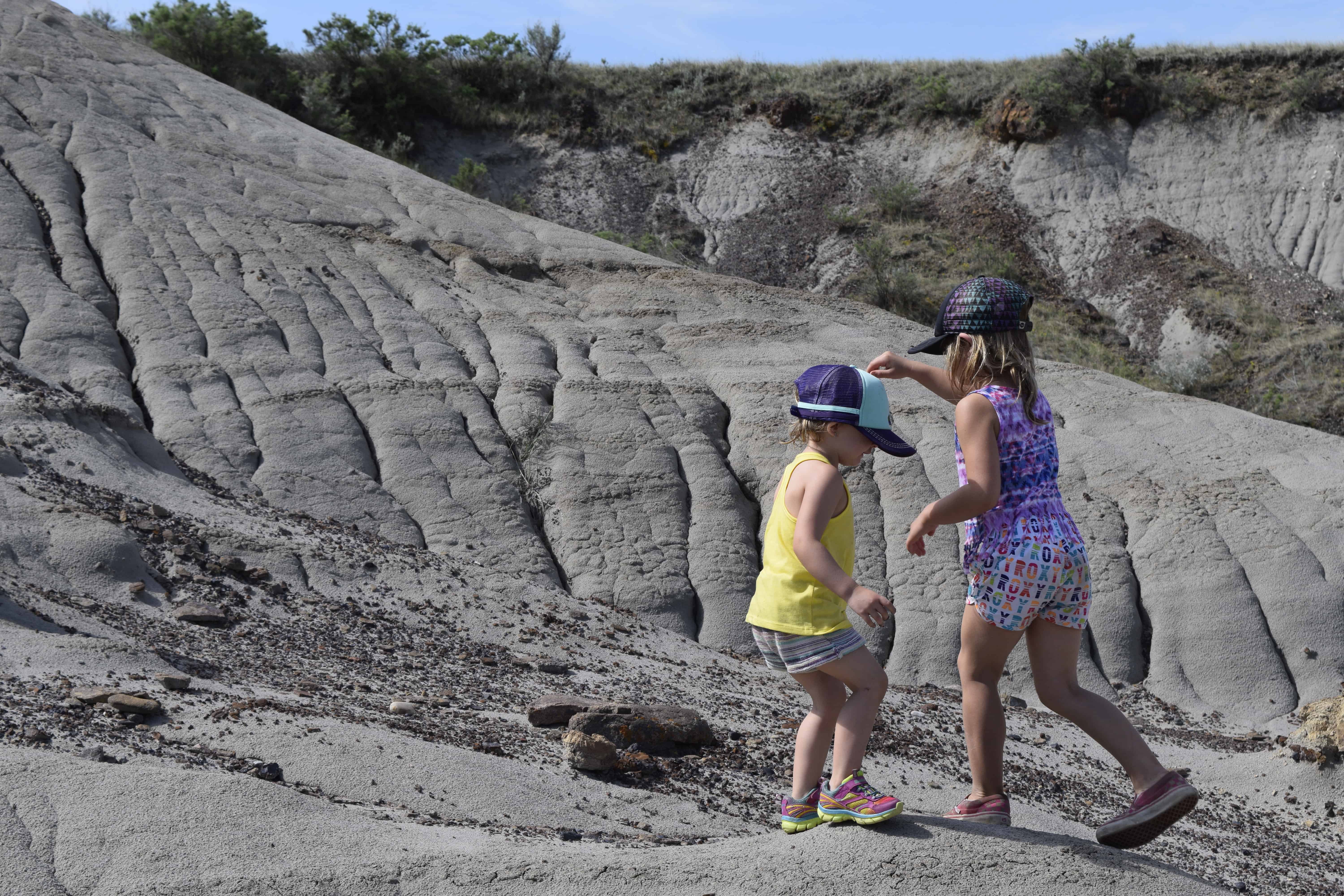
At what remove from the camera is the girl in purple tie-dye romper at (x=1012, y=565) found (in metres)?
2.94

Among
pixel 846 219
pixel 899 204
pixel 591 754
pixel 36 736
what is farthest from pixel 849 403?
pixel 899 204

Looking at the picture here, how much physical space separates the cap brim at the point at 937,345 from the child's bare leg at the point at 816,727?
98cm

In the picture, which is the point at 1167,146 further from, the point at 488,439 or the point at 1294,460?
the point at 488,439

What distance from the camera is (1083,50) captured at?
2389 centimetres

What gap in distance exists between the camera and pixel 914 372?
3420 millimetres

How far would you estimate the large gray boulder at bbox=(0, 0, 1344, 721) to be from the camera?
779 centimetres

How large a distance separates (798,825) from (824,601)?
2.01 feet

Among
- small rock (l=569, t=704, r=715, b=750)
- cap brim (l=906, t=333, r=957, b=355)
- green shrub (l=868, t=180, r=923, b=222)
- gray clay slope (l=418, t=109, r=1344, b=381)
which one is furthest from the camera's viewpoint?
green shrub (l=868, t=180, r=923, b=222)

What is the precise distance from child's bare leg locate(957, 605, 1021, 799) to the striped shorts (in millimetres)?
350

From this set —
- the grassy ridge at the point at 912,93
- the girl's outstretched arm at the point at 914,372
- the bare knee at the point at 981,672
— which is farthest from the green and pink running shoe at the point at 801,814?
the grassy ridge at the point at 912,93

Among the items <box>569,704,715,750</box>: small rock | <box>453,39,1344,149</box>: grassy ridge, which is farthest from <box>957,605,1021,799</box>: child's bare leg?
<box>453,39,1344,149</box>: grassy ridge

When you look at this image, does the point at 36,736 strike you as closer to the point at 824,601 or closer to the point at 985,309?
the point at 824,601

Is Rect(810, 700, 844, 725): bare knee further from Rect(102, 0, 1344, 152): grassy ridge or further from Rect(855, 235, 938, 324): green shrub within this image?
Rect(102, 0, 1344, 152): grassy ridge

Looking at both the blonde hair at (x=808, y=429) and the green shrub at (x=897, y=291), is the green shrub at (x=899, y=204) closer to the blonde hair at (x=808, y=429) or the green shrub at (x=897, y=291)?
the green shrub at (x=897, y=291)
